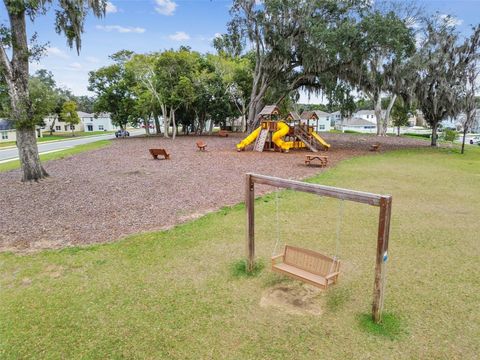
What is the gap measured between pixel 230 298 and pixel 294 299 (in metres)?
0.89

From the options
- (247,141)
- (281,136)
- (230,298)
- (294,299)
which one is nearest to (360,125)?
(281,136)

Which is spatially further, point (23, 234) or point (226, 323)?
point (23, 234)

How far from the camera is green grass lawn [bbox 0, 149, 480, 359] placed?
11.4 feet

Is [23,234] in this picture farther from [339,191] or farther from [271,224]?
[339,191]

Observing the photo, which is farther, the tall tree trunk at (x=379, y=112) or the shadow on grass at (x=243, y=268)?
the tall tree trunk at (x=379, y=112)

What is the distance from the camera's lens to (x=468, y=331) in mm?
3648

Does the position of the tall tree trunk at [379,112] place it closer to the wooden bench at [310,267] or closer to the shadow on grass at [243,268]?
the shadow on grass at [243,268]

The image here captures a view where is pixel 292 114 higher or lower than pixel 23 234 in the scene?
higher

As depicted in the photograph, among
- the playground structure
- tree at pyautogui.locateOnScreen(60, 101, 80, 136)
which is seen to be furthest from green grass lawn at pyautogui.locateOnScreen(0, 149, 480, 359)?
tree at pyautogui.locateOnScreen(60, 101, 80, 136)

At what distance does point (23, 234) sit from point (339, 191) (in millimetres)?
6587

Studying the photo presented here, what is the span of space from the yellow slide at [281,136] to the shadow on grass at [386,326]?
1717cm

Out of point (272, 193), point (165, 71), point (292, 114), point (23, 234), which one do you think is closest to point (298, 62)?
point (292, 114)

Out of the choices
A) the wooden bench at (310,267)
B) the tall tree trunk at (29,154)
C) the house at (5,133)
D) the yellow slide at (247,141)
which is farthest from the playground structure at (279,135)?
the house at (5,133)

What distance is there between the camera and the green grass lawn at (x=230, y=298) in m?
3.46
